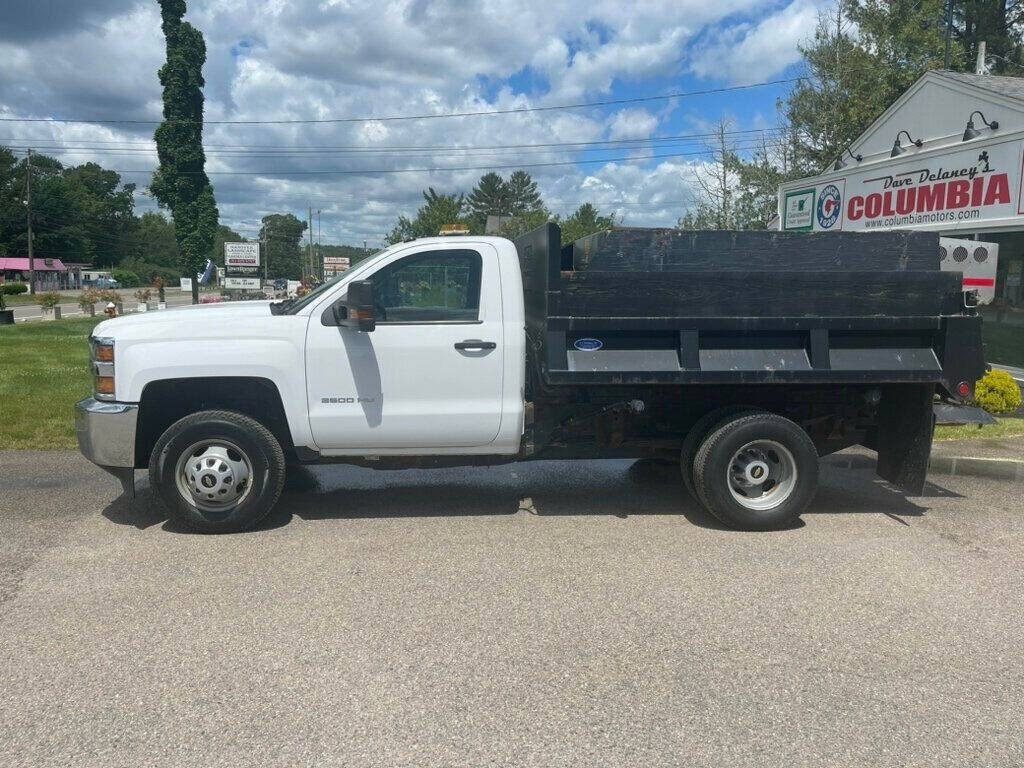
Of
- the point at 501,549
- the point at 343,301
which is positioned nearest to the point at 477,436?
the point at 501,549

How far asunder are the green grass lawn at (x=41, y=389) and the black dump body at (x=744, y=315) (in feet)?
19.2

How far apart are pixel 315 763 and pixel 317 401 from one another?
3005mm

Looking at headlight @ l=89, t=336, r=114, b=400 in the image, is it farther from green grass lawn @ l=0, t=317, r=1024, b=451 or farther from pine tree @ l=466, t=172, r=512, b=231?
pine tree @ l=466, t=172, r=512, b=231

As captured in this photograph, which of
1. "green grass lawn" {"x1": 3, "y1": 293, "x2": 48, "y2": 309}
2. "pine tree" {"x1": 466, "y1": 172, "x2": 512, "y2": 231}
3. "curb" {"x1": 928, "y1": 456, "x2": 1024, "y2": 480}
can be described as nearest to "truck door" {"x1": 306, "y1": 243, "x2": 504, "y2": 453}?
"curb" {"x1": 928, "y1": 456, "x2": 1024, "y2": 480}

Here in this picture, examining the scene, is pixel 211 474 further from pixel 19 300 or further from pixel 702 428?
pixel 19 300

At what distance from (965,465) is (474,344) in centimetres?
529

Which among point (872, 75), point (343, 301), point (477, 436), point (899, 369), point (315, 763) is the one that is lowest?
point (315, 763)

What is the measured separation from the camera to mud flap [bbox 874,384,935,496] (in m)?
6.00

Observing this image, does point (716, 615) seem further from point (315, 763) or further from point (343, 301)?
point (343, 301)

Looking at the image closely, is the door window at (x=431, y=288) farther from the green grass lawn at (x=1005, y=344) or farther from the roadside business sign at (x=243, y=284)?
the roadside business sign at (x=243, y=284)

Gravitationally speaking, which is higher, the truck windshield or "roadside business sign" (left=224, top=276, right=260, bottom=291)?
"roadside business sign" (left=224, top=276, right=260, bottom=291)

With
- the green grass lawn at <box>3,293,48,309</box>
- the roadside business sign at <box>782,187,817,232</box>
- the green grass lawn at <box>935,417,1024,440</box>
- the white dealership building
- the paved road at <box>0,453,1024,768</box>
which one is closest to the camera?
the paved road at <box>0,453,1024,768</box>

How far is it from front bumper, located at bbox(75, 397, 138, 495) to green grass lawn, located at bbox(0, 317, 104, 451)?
3396mm

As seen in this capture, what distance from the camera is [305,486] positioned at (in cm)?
709
